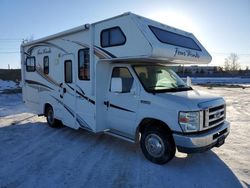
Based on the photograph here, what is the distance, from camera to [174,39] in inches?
236

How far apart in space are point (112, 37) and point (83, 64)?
1.40 m

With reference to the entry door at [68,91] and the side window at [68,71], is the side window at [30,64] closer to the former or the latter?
the entry door at [68,91]

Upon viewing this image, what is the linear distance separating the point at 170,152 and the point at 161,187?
3.13ft

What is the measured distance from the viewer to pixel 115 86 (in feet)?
19.5

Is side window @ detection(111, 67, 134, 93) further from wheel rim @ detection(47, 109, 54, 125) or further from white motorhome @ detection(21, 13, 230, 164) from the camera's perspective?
wheel rim @ detection(47, 109, 54, 125)

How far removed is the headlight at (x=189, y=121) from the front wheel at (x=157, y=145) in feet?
1.54

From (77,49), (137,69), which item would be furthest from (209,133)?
(77,49)

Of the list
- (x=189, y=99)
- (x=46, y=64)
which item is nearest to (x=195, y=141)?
(x=189, y=99)

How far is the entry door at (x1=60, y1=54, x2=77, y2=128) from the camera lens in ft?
23.8

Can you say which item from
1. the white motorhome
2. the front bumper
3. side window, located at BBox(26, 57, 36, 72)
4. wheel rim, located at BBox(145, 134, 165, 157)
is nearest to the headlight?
the white motorhome

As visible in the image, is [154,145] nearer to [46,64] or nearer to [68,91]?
[68,91]

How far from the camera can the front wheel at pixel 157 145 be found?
202 inches

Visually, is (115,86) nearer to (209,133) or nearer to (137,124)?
(137,124)

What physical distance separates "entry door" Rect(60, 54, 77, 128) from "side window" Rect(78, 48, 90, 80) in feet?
1.00
